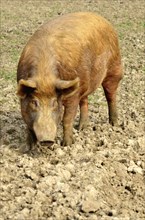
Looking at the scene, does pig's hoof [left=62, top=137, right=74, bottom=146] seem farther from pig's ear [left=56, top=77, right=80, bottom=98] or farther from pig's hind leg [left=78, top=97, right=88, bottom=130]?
pig's ear [left=56, top=77, right=80, bottom=98]

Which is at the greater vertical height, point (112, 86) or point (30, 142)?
point (112, 86)

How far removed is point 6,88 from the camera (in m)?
7.21

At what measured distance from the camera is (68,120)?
16.4 ft

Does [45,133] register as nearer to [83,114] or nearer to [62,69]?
[62,69]

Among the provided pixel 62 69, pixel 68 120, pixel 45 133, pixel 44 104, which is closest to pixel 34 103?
pixel 44 104

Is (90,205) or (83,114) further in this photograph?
(83,114)

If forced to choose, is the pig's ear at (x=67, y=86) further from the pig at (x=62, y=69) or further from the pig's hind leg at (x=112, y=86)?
the pig's hind leg at (x=112, y=86)

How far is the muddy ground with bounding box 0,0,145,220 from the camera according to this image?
4.11 meters

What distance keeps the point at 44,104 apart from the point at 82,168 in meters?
0.77

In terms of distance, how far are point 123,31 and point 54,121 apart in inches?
266

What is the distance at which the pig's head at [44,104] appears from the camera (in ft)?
14.2

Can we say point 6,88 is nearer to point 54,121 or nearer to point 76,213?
point 54,121

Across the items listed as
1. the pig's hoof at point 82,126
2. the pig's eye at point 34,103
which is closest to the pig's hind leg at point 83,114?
the pig's hoof at point 82,126

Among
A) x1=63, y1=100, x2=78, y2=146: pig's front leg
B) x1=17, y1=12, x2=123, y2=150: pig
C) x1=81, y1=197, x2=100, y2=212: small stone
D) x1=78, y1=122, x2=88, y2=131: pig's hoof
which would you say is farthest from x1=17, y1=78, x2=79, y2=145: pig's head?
x1=78, y1=122, x2=88, y2=131: pig's hoof
